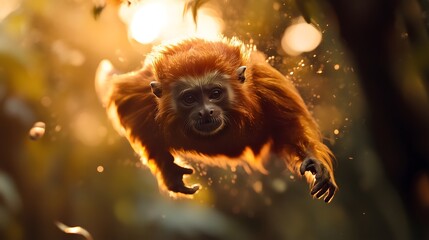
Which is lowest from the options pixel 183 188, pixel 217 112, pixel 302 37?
pixel 183 188

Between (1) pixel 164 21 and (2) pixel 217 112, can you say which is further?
(1) pixel 164 21

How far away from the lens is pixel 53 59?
4.72 feet

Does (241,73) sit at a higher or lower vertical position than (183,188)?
higher

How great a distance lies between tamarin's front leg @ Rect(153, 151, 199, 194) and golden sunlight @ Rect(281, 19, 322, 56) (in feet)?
0.82

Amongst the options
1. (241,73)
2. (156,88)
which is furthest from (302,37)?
(156,88)

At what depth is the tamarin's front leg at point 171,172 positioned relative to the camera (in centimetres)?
92

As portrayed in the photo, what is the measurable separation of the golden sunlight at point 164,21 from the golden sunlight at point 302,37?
0.11 metres

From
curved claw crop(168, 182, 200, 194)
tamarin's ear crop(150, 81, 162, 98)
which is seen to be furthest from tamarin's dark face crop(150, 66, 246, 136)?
curved claw crop(168, 182, 200, 194)

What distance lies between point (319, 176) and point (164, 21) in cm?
36

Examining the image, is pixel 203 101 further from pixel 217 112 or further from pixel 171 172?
pixel 171 172

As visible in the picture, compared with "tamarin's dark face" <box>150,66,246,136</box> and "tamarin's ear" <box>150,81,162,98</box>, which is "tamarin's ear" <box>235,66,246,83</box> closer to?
"tamarin's dark face" <box>150,66,246,136</box>

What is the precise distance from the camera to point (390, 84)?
2.61 feet

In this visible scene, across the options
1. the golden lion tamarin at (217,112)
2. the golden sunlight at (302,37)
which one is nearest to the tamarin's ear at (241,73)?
the golden lion tamarin at (217,112)

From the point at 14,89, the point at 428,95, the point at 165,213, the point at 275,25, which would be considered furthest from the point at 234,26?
the point at 14,89
